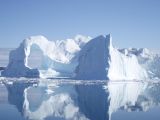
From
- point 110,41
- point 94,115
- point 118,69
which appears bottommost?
point 94,115

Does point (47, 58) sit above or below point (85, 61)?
above

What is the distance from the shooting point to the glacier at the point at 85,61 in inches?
2574

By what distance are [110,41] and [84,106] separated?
131 ft

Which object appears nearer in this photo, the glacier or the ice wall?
the glacier

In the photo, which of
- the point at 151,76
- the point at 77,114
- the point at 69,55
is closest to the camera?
the point at 77,114

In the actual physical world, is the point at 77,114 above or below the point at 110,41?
below

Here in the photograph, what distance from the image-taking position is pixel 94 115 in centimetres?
2173

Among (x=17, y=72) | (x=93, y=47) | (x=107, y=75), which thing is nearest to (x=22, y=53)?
(x=17, y=72)

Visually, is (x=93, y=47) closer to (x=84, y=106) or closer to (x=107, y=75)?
(x=107, y=75)

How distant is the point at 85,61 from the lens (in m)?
68.4

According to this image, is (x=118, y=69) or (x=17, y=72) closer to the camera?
(x=118, y=69)

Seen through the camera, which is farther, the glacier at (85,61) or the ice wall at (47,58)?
the ice wall at (47,58)

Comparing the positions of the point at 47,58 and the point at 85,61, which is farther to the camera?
the point at 47,58

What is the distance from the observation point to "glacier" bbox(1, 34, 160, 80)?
214 feet
